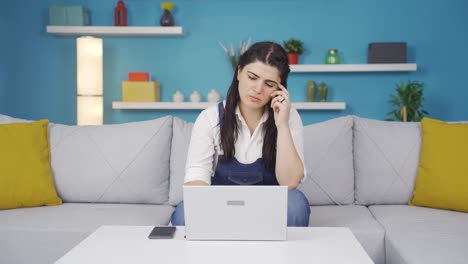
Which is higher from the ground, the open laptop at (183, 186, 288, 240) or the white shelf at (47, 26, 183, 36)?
the white shelf at (47, 26, 183, 36)

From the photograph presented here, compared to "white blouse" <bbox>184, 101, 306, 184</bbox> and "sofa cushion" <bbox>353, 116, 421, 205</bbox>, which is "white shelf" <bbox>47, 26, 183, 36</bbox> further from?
"white blouse" <bbox>184, 101, 306, 184</bbox>

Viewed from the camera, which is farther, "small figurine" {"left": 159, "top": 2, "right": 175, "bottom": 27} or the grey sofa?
"small figurine" {"left": 159, "top": 2, "right": 175, "bottom": 27}

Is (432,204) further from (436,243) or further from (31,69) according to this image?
(31,69)

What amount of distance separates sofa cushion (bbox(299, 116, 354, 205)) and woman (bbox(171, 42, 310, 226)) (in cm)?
42

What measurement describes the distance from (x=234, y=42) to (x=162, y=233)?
10.2 ft

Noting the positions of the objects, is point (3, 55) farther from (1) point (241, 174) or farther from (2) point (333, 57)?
(1) point (241, 174)

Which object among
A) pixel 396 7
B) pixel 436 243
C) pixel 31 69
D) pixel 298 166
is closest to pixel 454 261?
pixel 436 243

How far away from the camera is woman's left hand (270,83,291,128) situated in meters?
1.99

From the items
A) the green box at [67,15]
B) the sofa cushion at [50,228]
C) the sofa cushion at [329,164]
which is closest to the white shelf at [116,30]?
the green box at [67,15]

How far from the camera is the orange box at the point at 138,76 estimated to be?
434 cm

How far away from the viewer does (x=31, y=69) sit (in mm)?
4535

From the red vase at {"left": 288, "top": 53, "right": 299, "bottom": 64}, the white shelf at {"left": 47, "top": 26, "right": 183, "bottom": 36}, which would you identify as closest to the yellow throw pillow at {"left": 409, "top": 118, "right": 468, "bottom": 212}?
the red vase at {"left": 288, "top": 53, "right": 299, "bottom": 64}

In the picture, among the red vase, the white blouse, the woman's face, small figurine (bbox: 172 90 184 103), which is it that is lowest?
the white blouse

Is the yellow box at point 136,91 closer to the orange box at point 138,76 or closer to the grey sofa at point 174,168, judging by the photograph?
the orange box at point 138,76
